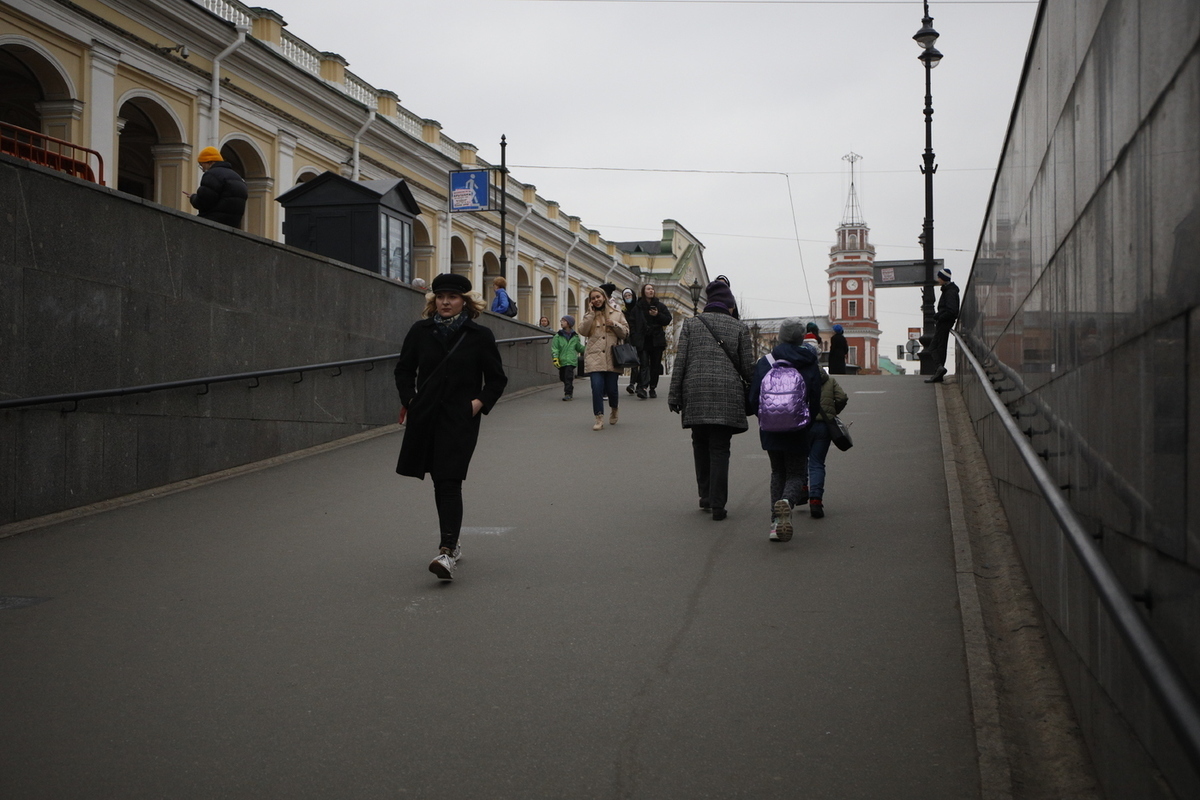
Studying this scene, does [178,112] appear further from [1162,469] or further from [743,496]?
[1162,469]

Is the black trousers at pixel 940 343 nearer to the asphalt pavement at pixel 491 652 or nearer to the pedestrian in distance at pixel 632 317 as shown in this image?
the pedestrian in distance at pixel 632 317

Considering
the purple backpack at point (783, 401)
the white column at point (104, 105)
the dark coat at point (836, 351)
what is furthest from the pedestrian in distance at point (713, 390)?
the dark coat at point (836, 351)

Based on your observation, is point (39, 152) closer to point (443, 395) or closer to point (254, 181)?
point (443, 395)

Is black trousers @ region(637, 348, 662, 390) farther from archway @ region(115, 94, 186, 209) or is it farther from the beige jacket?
archway @ region(115, 94, 186, 209)

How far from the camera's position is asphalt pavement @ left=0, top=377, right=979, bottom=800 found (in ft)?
14.3

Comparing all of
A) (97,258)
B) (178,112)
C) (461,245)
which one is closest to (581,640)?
(97,258)

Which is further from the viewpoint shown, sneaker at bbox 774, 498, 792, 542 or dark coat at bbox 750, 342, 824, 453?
dark coat at bbox 750, 342, 824, 453

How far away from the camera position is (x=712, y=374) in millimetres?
9664

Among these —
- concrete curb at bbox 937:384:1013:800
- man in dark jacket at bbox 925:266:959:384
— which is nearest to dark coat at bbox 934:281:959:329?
man in dark jacket at bbox 925:266:959:384

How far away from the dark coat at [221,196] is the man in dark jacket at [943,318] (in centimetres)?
1146

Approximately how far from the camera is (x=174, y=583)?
7.39 m

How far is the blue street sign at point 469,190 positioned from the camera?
32.0 metres

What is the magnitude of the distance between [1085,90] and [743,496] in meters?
6.14

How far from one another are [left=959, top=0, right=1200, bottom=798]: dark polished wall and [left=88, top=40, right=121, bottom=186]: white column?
19417 millimetres
